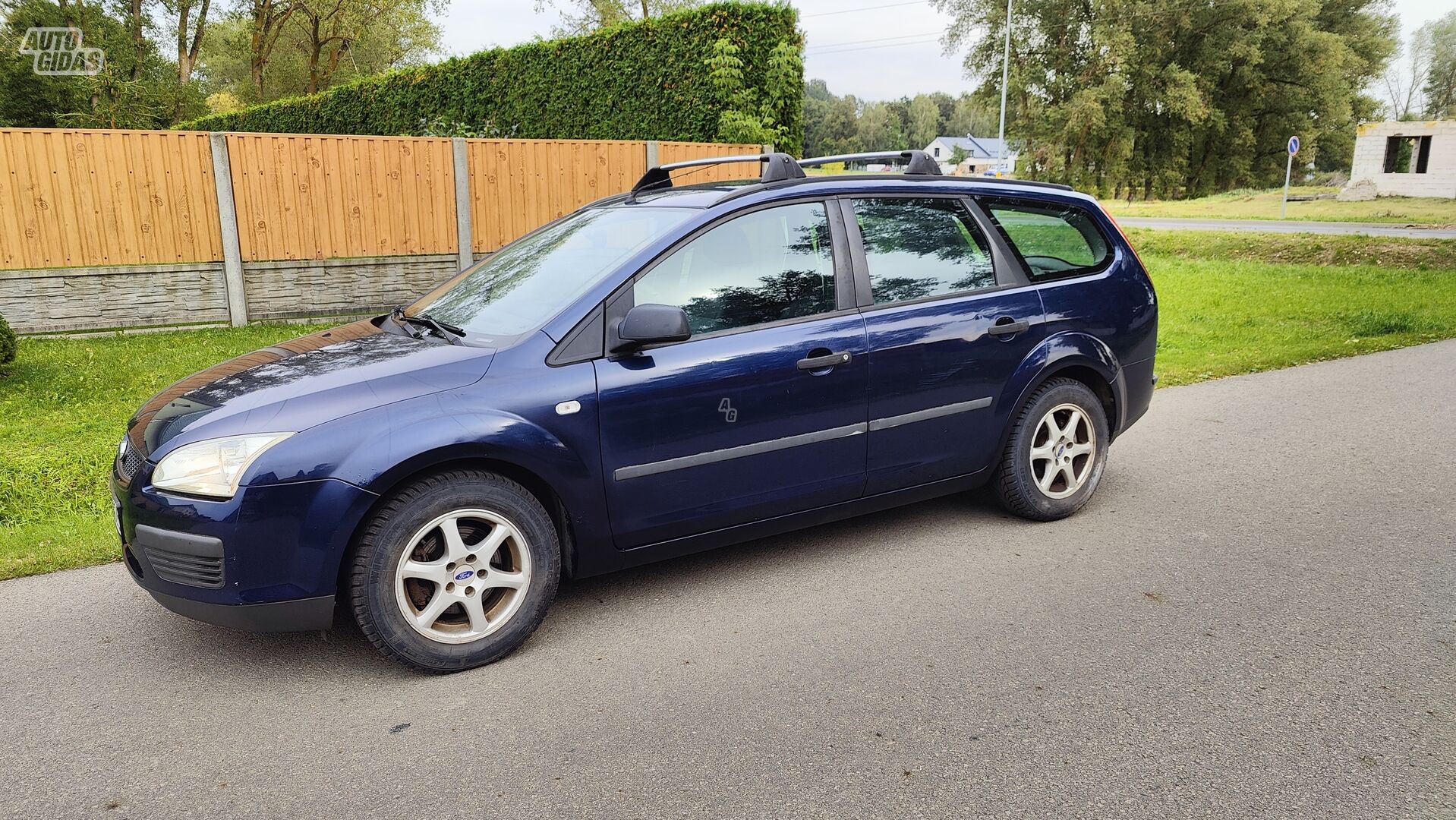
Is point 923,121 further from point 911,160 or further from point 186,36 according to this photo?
point 911,160

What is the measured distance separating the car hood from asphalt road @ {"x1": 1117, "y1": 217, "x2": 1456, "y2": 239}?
21037mm

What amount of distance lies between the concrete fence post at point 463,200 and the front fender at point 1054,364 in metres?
8.17

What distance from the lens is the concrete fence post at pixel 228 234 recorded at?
33.4ft

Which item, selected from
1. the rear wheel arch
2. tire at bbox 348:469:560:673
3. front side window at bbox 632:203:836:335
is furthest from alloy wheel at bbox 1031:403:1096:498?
tire at bbox 348:469:560:673

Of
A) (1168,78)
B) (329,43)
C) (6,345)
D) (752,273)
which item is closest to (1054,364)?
(752,273)

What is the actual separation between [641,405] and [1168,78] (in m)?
48.1

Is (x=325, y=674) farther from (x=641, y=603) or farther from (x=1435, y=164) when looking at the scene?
(x=1435, y=164)

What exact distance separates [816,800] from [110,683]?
96.8 inches

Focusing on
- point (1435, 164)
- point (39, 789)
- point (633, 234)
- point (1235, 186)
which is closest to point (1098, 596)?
point (633, 234)

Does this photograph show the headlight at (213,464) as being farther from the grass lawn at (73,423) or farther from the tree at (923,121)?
the tree at (923,121)

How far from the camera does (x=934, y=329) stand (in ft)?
13.9

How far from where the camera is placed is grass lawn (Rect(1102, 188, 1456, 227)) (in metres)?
26.6

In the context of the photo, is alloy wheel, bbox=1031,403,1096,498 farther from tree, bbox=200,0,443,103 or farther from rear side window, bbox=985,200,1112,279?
tree, bbox=200,0,443,103

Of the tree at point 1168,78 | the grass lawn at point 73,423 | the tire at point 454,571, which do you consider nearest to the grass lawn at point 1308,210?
the tree at point 1168,78
